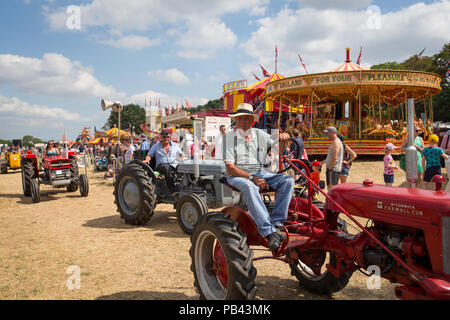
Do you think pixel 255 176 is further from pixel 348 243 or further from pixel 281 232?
pixel 348 243

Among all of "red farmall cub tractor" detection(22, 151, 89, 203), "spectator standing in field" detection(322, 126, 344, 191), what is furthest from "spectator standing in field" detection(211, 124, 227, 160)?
"red farmall cub tractor" detection(22, 151, 89, 203)

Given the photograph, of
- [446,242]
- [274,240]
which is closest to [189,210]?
[274,240]

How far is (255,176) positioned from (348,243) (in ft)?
3.38

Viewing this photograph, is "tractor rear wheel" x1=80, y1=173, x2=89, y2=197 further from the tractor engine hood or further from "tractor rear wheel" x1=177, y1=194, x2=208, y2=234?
the tractor engine hood

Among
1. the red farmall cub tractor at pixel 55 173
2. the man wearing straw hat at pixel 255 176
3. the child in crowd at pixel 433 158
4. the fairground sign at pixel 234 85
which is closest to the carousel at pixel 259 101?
the fairground sign at pixel 234 85

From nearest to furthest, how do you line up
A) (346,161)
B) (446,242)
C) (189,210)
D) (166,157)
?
(446,242) → (189,210) → (166,157) → (346,161)

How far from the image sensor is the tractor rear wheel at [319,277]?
124 inches

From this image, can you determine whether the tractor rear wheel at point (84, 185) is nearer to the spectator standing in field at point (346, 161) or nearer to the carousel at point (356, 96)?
the spectator standing in field at point (346, 161)

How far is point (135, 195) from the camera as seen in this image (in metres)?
6.43

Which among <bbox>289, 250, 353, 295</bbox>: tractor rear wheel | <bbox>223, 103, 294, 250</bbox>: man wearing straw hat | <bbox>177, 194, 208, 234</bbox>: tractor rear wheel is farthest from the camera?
<bbox>177, 194, 208, 234</bbox>: tractor rear wheel

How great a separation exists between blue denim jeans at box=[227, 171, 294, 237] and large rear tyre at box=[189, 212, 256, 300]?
206 millimetres

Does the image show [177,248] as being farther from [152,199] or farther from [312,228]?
[312,228]

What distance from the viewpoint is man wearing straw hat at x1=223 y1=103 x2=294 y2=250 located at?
9.64 feet
